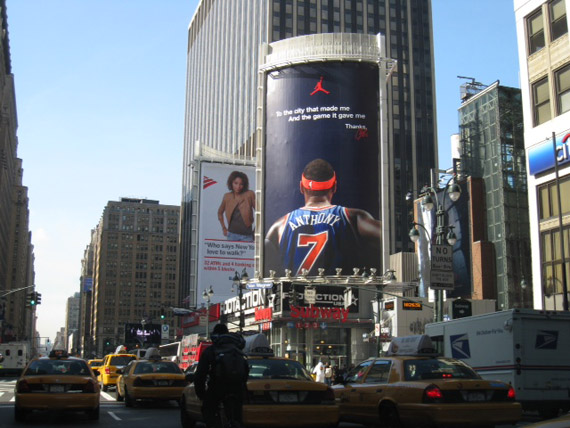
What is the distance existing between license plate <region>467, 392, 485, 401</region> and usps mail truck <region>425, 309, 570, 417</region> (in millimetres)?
4906

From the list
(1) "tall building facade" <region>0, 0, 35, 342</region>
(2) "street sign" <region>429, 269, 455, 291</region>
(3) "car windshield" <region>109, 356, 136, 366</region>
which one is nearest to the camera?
(2) "street sign" <region>429, 269, 455, 291</region>

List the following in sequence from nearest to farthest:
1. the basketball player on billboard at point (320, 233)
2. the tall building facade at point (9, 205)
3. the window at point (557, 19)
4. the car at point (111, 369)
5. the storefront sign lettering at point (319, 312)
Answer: the car at point (111, 369)
the window at point (557, 19)
the storefront sign lettering at point (319, 312)
the basketball player on billboard at point (320, 233)
the tall building facade at point (9, 205)

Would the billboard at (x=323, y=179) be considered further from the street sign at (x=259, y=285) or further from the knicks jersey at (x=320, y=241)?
the street sign at (x=259, y=285)

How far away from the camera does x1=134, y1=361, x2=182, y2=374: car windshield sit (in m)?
20.3

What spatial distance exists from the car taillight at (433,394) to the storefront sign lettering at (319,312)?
48144 millimetres

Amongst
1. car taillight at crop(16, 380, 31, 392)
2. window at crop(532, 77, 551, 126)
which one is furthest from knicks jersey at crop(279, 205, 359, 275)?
car taillight at crop(16, 380, 31, 392)

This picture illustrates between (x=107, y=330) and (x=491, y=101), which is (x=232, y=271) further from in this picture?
(x=107, y=330)

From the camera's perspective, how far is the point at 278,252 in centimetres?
6525

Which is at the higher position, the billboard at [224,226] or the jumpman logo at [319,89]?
the jumpman logo at [319,89]

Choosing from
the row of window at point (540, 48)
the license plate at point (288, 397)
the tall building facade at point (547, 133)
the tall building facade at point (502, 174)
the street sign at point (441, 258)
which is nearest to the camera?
the license plate at point (288, 397)

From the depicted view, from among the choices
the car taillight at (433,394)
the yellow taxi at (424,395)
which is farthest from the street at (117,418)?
the car taillight at (433,394)

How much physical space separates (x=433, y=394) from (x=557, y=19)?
28.4 m

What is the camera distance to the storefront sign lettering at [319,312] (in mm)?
59750

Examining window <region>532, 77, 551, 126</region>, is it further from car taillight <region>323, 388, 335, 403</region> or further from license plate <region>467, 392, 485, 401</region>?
car taillight <region>323, 388, 335, 403</region>
